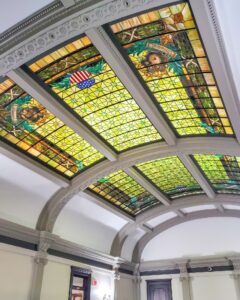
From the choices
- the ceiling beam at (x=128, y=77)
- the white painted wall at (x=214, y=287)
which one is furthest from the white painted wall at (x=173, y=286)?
the ceiling beam at (x=128, y=77)

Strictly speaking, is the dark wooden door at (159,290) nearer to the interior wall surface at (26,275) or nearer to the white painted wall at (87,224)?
the white painted wall at (87,224)

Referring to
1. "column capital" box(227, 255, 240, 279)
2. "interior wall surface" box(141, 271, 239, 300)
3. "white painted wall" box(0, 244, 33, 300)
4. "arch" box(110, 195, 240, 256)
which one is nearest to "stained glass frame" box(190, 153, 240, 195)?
"arch" box(110, 195, 240, 256)

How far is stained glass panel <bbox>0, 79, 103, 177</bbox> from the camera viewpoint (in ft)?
21.3

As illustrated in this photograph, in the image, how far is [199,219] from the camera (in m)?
14.5

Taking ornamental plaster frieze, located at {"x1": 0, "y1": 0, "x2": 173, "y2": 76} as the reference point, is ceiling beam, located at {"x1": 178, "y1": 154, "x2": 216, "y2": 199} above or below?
above

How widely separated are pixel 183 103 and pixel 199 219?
8.88 m

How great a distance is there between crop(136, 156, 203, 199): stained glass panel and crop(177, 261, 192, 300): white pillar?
3515 millimetres

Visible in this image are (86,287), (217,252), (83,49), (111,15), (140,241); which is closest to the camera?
(111,15)

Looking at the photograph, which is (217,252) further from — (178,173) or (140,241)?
(178,173)

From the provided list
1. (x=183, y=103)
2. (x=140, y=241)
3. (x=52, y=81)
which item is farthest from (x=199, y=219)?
(x=52, y=81)

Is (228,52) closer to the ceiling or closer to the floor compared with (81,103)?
closer to the floor

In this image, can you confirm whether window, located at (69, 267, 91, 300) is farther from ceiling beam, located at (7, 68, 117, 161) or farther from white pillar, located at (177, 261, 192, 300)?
ceiling beam, located at (7, 68, 117, 161)

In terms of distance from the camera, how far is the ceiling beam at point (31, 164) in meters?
7.43

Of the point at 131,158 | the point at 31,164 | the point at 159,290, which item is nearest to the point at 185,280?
the point at 159,290
